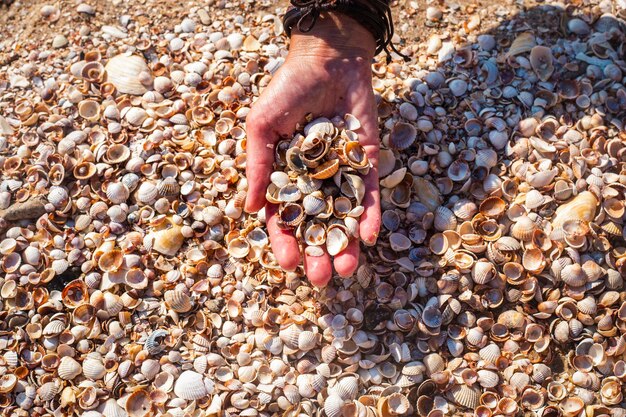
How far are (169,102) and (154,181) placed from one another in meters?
0.48

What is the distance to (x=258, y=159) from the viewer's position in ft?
7.67

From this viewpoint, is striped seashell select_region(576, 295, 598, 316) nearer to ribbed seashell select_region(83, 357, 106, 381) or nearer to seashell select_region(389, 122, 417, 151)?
seashell select_region(389, 122, 417, 151)

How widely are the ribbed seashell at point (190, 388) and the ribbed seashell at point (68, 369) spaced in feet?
1.43

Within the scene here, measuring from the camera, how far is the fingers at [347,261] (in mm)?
2201

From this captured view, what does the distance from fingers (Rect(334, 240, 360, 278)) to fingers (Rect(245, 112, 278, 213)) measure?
1.36 feet

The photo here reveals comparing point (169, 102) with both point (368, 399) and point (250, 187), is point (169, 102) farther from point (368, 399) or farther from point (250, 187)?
point (368, 399)

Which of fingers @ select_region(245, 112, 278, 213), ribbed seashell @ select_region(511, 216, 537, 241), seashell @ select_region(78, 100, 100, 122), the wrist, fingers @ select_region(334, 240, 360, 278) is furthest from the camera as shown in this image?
seashell @ select_region(78, 100, 100, 122)

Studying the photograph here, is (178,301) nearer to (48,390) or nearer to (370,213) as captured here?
(48,390)

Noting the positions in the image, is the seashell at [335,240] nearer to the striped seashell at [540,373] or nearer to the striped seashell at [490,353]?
the striped seashell at [490,353]

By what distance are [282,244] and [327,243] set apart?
186 millimetres

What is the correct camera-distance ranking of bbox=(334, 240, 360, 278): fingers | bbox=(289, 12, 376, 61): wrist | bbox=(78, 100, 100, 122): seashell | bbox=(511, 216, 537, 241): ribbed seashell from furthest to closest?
bbox=(78, 100, 100, 122): seashell, bbox=(289, 12, 376, 61): wrist, bbox=(511, 216, 537, 241): ribbed seashell, bbox=(334, 240, 360, 278): fingers

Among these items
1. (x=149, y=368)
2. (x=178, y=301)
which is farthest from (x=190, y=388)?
(x=178, y=301)

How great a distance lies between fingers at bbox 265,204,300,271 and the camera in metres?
2.23

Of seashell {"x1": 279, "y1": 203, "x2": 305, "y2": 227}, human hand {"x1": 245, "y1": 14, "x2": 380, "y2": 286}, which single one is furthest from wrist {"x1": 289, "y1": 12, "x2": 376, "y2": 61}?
seashell {"x1": 279, "y1": 203, "x2": 305, "y2": 227}
